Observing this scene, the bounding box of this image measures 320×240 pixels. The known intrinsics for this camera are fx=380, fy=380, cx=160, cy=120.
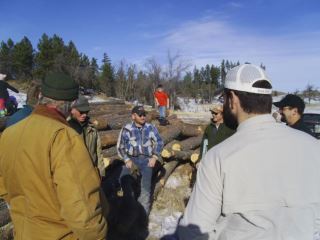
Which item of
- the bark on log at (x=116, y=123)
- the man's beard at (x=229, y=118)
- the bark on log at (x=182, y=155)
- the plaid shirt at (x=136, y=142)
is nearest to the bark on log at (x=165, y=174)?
the bark on log at (x=182, y=155)

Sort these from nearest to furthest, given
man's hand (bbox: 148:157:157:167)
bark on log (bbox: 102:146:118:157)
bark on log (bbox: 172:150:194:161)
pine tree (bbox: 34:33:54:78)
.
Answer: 1. man's hand (bbox: 148:157:157:167)
2. bark on log (bbox: 102:146:118:157)
3. bark on log (bbox: 172:150:194:161)
4. pine tree (bbox: 34:33:54:78)

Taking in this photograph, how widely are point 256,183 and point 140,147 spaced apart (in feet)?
17.1

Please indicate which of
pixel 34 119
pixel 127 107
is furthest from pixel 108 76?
pixel 34 119

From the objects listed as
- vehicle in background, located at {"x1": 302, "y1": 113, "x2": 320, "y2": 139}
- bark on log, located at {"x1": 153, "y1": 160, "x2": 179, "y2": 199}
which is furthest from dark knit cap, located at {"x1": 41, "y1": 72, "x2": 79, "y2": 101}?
vehicle in background, located at {"x1": 302, "y1": 113, "x2": 320, "y2": 139}

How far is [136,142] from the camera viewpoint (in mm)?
6938

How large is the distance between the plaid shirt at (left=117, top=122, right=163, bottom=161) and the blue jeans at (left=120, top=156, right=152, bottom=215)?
12 cm

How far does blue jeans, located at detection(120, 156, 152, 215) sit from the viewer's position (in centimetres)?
679

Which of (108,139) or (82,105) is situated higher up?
(82,105)

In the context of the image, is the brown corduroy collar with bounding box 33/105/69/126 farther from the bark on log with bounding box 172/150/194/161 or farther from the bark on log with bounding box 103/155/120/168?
the bark on log with bounding box 172/150/194/161

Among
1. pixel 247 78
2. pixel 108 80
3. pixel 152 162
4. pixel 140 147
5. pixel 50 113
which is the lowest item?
pixel 108 80

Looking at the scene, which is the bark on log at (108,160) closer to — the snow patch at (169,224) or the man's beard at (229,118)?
the snow patch at (169,224)

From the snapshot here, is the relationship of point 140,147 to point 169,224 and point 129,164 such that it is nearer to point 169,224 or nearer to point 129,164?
point 129,164

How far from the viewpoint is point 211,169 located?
6.06ft

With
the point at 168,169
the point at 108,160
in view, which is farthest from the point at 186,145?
the point at 108,160
